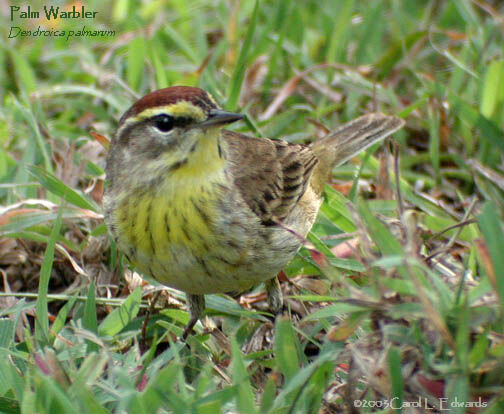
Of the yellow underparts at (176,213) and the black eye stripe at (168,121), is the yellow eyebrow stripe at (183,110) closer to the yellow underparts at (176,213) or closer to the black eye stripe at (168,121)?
the black eye stripe at (168,121)

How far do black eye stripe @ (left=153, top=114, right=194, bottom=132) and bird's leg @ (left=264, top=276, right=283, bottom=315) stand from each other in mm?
1089

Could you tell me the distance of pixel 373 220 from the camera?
9.72 ft

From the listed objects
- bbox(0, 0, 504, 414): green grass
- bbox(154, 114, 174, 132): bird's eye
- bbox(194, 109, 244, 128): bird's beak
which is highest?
bbox(194, 109, 244, 128): bird's beak

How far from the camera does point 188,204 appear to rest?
3.60 metres

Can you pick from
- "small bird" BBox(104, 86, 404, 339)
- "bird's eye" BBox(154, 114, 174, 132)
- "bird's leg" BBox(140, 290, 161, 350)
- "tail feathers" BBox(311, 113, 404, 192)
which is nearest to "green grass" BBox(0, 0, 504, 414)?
"bird's leg" BBox(140, 290, 161, 350)

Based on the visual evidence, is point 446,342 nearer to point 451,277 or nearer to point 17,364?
point 451,277

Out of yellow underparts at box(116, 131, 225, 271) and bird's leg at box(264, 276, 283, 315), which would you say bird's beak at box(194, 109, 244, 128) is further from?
bird's leg at box(264, 276, 283, 315)

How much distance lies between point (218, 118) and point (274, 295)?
3.75ft

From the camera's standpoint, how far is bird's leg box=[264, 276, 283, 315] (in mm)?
4133

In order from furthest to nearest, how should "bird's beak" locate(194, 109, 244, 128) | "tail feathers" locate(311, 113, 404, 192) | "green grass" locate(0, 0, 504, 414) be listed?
"tail feathers" locate(311, 113, 404, 192)
"bird's beak" locate(194, 109, 244, 128)
"green grass" locate(0, 0, 504, 414)

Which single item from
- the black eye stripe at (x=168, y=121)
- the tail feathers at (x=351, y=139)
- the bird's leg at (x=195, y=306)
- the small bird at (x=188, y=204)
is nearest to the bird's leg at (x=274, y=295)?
the small bird at (x=188, y=204)

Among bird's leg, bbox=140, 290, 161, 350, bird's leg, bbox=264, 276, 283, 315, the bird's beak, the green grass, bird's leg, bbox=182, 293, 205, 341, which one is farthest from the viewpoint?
bird's leg, bbox=264, 276, 283, 315

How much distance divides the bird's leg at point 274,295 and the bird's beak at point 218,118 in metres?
1.05

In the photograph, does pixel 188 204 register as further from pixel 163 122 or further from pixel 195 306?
pixel 195 306
